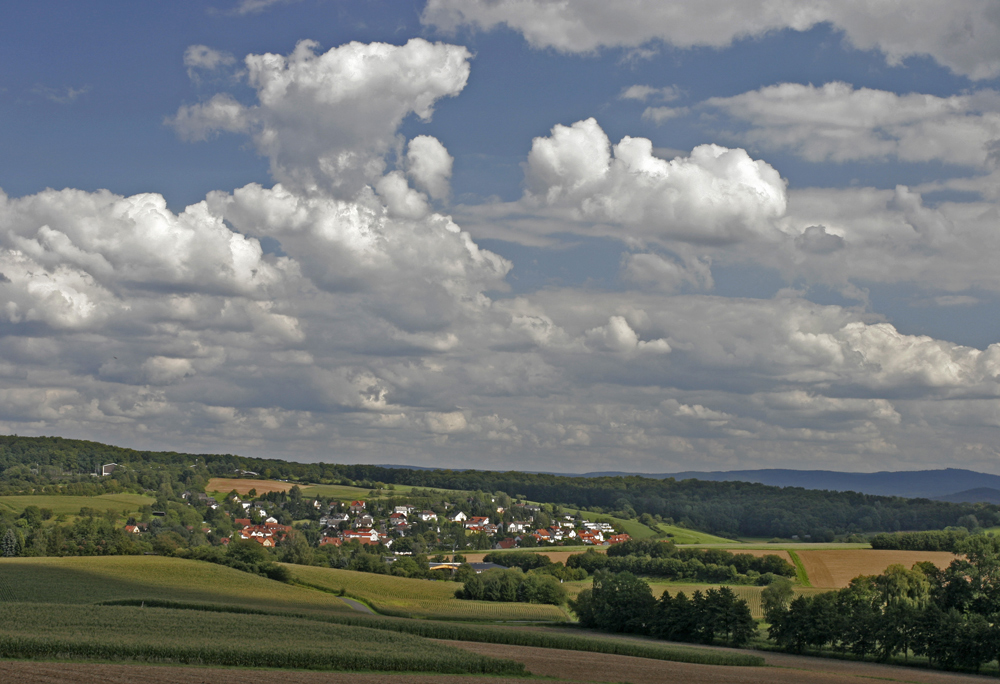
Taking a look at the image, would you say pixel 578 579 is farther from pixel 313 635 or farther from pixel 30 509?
pixel 30 509

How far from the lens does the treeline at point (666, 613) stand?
72.1 metres

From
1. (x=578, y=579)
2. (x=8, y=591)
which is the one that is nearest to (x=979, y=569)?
A: (x=578, y=579)

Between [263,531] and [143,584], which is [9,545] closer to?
[143,584]

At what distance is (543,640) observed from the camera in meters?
65.6

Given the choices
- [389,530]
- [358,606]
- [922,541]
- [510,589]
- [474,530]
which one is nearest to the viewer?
→ [358,606]

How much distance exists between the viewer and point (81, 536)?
130 m

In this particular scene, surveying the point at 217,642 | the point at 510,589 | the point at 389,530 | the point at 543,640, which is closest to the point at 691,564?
the point at 510,589

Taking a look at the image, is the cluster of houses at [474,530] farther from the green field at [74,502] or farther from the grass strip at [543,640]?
Answer: the grass strip at [543,640]

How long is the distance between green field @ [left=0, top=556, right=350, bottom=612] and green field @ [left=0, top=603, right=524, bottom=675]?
18153mm

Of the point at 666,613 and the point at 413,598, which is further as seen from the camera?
the point at 413,598

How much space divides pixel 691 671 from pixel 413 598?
51561 millimetres

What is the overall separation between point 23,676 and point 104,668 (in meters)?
4.23

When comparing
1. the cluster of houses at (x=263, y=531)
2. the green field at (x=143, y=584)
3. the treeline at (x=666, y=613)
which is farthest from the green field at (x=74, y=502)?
the treeline at (x=666, y=613)

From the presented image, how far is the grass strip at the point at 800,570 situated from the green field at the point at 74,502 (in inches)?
4710
